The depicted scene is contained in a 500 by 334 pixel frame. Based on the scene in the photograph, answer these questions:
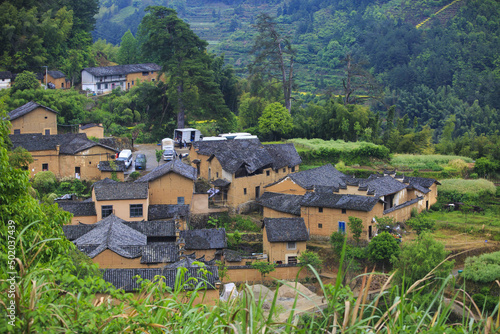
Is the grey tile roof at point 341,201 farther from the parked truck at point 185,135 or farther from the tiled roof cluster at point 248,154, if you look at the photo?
the parked truck at point 185,135

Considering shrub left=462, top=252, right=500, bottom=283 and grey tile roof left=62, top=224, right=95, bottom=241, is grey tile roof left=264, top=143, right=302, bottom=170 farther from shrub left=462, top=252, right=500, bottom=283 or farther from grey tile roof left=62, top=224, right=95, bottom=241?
shrub left=462, top=252, right=500, bottom=283

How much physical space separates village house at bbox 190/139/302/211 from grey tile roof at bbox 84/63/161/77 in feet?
45.8

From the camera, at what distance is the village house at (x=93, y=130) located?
29078mm

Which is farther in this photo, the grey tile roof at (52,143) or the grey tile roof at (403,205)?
the grey tile roof at (52,143)

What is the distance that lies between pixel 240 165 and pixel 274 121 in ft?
30.0

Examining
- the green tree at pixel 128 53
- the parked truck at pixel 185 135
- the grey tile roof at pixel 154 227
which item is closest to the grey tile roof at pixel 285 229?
the grey tile roof at pixel 154 227

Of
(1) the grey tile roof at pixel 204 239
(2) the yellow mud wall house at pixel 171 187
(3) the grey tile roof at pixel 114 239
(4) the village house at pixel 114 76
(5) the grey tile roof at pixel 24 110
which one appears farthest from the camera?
(4) the village house at pixel 114 76

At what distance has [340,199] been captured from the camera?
21.0 m

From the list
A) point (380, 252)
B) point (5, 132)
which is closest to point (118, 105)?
point (380, 252)

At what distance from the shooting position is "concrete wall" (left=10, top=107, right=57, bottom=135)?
26.9 meters

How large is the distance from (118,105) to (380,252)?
20.1 metres

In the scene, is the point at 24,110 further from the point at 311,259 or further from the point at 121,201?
the point at 311,259

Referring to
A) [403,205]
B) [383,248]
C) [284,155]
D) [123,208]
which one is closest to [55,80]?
[284,155]

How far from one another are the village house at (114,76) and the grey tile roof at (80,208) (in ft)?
58.4
